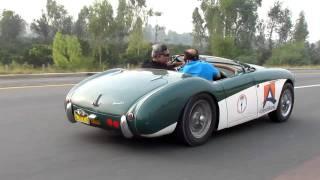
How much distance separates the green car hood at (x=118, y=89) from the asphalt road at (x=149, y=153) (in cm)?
50

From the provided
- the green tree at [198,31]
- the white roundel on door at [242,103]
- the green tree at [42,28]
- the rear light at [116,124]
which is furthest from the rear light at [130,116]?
the green tree at [42,28]

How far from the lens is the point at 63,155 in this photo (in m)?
5.27

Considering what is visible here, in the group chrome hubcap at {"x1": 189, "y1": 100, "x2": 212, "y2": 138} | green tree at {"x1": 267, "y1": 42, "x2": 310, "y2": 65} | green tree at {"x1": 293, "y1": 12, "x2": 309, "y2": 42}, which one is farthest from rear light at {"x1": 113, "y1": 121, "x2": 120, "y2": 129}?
green tree at {"x1": 293, "y1": 12, "x2": 309, "y2": 42}

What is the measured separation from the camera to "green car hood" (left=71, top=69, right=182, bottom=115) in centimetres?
551

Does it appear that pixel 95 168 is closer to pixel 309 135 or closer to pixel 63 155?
pixel 63 155

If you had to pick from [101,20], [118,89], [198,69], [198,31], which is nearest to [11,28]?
[198,31]

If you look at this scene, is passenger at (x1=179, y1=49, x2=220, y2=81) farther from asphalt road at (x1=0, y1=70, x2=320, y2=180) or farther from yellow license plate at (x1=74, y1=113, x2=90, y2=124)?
yellow license plate at (x1=74, y1=113, x2=90, y2=124)

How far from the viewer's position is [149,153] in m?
5.49

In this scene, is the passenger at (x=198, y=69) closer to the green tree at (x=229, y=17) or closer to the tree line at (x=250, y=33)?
the tree line at (x=250, y=33)

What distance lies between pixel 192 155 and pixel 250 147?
3.09 feet

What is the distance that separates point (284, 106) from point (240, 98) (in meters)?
1.69

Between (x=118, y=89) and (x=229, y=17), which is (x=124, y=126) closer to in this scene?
(x=118, y=89)

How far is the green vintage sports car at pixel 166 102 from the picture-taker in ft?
17.6

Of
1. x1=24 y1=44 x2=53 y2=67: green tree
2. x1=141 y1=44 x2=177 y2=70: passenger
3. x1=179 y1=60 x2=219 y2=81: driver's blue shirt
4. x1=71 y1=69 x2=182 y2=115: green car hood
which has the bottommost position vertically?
x1=24 y1=44 x2=53 y2=67: green tree
